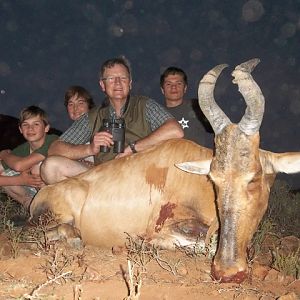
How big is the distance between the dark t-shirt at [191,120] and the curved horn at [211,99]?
389 centimetres

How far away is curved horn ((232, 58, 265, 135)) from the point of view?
12.6 feet

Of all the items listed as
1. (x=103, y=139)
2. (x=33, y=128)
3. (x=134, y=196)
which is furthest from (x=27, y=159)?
(x=134, y=196)

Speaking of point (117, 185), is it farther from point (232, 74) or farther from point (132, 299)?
point (132, 299)

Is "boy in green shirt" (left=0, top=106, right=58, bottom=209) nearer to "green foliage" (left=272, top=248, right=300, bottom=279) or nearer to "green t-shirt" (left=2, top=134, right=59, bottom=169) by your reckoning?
"green t-shirt" (left=2, top=134, right=59, bottom=169)

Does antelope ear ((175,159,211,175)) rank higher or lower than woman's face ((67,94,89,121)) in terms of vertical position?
lower

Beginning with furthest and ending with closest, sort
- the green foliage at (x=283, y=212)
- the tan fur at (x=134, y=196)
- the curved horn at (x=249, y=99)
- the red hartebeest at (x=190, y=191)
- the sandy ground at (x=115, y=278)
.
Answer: the green foliage at (x=283, y=212)
the tan fur at (x=134, y=196)
the curved horn at (x=249, y=99)
the red hartebeest at (x=190, y=191)
the sandy ground at (x=115, y=278)

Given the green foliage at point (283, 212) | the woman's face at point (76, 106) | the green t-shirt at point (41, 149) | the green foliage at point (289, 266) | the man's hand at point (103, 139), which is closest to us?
the green foliage at point (289, 266)

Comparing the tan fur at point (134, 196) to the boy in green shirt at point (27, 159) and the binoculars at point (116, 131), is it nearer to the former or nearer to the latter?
the binoculars at point (116, 131)

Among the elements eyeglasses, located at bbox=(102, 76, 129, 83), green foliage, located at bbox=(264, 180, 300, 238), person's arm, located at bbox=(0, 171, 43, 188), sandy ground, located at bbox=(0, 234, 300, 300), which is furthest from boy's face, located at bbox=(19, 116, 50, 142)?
green foliage, located at bbox=(264, 180, 300, 238)

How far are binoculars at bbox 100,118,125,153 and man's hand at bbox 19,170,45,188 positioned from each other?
1.51 m

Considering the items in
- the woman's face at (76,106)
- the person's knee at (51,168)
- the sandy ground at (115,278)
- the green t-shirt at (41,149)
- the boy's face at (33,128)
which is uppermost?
the woman's face at (76,106)

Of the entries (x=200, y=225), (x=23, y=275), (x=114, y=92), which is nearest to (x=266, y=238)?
(x=200, y=225)

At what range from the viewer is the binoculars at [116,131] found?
573cm

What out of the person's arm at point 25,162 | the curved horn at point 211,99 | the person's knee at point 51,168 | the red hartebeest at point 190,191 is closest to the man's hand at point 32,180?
the person's arm at point 25,162
